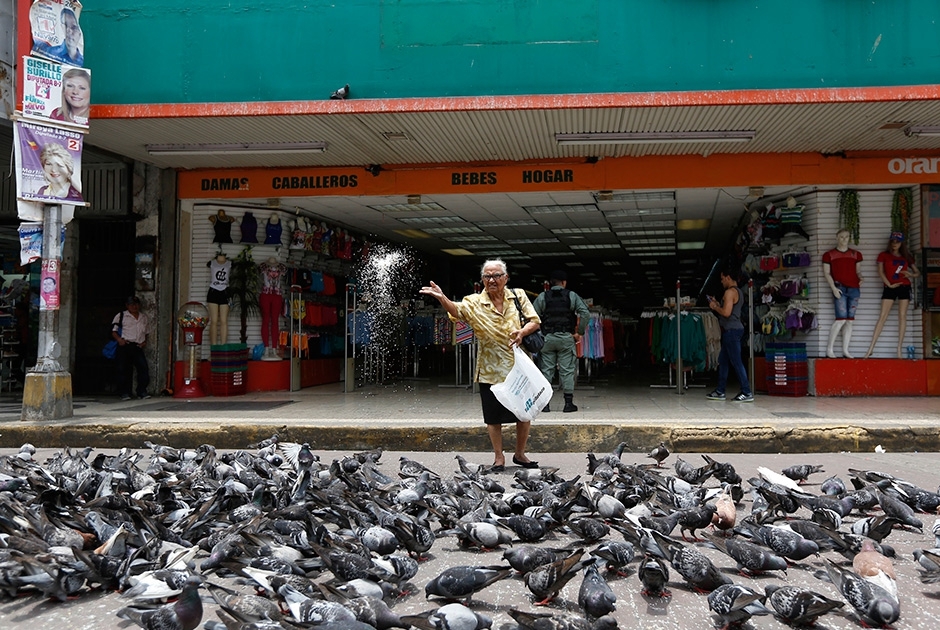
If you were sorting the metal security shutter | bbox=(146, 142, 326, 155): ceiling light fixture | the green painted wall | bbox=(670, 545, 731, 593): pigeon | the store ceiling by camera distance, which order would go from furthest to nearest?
the metal security shutter, bbox=(146, 142, 326, 155): ceiling light fixture, the store ceiling, the green painted wall, bbox=(670, 545, 731, 593): pigeon

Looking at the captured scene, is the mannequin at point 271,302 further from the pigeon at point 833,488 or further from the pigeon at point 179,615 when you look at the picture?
the pigeon at point 179,615

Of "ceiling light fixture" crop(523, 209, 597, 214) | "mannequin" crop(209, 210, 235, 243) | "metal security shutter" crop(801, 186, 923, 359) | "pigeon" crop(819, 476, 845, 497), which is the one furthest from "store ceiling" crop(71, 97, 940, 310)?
"pigeon" crop(819, 476, 845, 497)

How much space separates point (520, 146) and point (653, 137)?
198cm

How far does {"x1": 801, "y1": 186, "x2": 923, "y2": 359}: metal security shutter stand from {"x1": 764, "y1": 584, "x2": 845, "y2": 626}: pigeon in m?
9.74

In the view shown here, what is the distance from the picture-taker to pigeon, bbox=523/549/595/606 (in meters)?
3.19

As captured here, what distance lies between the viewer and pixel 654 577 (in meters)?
3.35

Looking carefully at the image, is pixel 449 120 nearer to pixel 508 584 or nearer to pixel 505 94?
pixel 505 94

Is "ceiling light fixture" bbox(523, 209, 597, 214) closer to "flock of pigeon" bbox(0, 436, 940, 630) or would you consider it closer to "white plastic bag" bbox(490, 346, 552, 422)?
"white plastic bag" bbox(490, 346, 552, 422)

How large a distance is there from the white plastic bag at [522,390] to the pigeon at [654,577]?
109 inches

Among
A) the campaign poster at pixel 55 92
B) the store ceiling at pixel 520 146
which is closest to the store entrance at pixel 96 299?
the store ceiling at pixel 520 146

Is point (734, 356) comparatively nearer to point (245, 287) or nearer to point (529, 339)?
point (529, 339)

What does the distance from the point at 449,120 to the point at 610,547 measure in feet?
24.3

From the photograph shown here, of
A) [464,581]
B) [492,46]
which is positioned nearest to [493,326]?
[464,581]

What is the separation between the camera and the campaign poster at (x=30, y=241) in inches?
352
